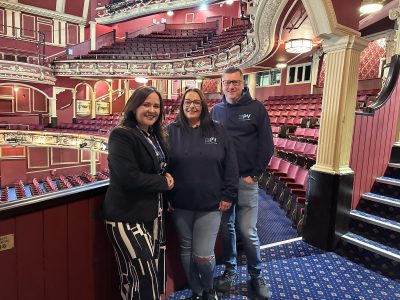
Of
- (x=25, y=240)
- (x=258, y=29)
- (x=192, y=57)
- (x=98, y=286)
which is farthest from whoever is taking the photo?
(x=192, y=57)

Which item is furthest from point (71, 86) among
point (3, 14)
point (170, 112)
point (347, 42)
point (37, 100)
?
point (347, 42)

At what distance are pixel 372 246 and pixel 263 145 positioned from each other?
111cm

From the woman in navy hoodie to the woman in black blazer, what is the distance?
0.15 m

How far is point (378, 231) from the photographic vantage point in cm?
209

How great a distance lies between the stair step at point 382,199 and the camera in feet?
7.12

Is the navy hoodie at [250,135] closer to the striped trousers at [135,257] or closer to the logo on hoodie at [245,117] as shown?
the logo on hoodie at [245,117]

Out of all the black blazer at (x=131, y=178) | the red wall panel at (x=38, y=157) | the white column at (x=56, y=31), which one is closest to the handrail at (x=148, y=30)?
the white column at (x=56, y=31)

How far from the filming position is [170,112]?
1041cm

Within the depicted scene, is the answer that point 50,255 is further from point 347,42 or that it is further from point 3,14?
point 3,14

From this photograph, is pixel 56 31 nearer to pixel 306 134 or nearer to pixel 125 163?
pixel 306 134

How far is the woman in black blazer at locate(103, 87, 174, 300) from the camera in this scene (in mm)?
1084

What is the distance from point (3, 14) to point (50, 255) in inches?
540

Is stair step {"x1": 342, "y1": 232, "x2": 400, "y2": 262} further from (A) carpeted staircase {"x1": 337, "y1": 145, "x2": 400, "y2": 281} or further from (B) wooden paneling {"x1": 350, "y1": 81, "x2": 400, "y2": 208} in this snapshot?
(B) wooden paneling {"x1": 350, "y1": 81, "x2": 400, "y2": 208}

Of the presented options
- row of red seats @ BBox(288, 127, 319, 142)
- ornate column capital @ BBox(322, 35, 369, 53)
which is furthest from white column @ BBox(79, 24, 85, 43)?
ornate column capital @ BBox(322, 35, 369, 53)
